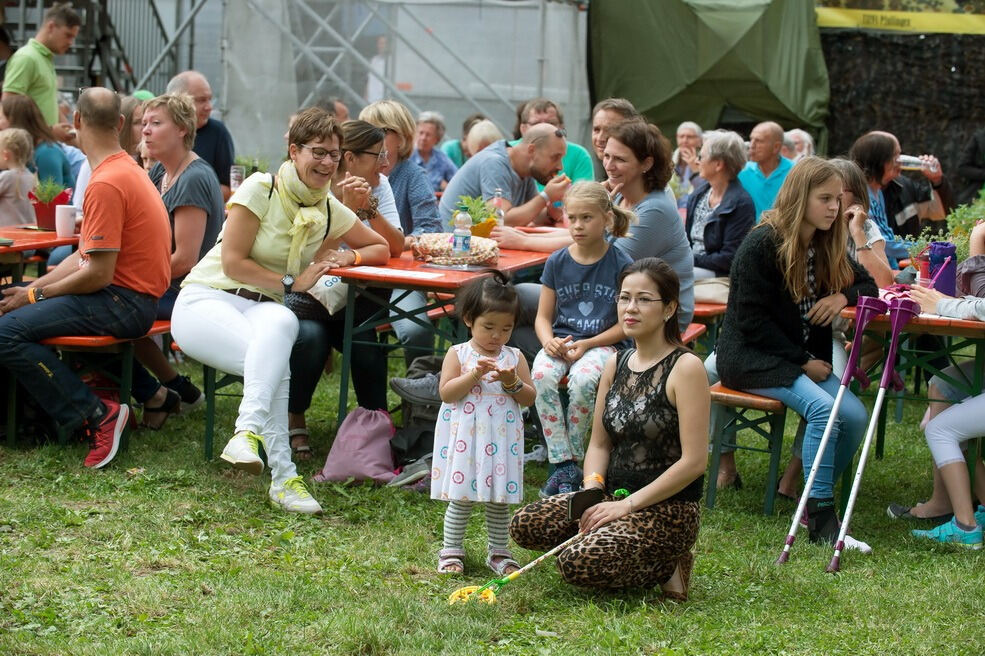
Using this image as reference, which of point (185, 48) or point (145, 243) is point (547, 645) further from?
point (185, 48)

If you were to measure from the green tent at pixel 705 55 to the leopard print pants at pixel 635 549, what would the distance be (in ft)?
37.7

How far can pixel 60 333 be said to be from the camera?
18.7 feet

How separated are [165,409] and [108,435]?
863 mm

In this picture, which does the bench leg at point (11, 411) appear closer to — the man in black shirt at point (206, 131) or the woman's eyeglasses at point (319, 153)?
the woman's eyeglasses at point (319, 153)

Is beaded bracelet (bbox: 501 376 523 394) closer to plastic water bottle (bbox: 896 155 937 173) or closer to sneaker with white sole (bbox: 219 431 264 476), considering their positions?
sneaker with white sole (bbox: 219 431 264 476)

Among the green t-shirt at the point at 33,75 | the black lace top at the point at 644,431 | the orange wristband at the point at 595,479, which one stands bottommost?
the orange wristband at the point at 595,479

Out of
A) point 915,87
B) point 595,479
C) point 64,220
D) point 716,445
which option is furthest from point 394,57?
point 595,479

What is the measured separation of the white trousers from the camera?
5223 mm

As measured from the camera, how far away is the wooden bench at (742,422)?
5.25m

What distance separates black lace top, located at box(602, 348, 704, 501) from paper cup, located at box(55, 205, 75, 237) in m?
3.81

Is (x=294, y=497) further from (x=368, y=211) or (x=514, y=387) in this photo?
(x=368, y=211)

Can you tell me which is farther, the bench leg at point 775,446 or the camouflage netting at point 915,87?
the camouflage netting at point 915,87

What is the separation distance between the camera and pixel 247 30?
12844 millimetres

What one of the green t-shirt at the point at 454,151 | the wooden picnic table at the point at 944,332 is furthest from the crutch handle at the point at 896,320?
the green t-shirt at the point at 454,151
